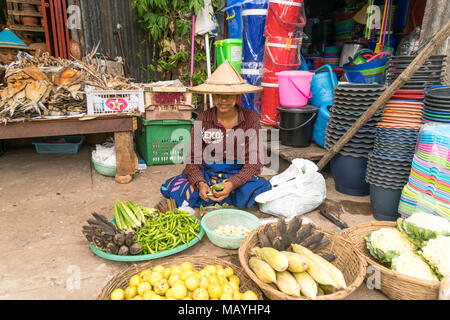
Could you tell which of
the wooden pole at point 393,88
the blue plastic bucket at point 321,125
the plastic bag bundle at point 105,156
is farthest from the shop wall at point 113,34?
the wooden pole at point 393,88

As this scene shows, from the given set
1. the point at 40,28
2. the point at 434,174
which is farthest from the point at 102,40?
the point at 434,174

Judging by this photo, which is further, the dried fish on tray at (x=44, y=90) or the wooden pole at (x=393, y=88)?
the dried fish on tray at (x=44, y=90)

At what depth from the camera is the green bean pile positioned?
240 cm

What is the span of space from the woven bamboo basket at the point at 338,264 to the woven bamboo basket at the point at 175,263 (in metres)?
0.12

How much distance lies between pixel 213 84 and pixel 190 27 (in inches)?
105

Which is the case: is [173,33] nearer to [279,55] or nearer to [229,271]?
[279,55]

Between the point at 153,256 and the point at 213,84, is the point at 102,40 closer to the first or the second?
the point at 213,84

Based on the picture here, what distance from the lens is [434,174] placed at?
2416mm

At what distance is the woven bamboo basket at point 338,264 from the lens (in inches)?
65.1

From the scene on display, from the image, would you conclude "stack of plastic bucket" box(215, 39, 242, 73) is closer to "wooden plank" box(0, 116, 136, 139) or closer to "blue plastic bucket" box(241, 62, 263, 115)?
"blue plastic bucket" box(241, 62, 263, 115)

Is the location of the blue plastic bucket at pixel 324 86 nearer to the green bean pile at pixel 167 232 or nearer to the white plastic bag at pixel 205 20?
the white plastic bag at pixel 205 20

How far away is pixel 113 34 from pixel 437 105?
535 cm

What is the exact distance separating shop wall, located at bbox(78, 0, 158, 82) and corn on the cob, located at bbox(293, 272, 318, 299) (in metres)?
5.24
